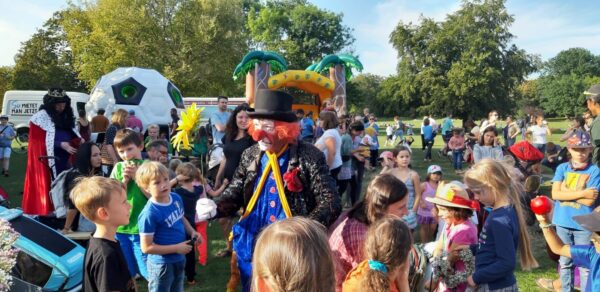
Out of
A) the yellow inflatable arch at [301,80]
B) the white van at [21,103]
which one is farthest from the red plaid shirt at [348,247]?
the white van at [21,103]

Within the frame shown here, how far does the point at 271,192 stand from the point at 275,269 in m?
1.62

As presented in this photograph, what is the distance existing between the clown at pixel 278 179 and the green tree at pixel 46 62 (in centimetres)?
3977

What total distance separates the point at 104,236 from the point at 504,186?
2.61 meters

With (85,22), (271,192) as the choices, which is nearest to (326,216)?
(271,192)

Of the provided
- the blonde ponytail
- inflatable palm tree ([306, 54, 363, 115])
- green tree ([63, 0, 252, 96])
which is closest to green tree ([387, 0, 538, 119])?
green tree ([63, 0, 252, 96])

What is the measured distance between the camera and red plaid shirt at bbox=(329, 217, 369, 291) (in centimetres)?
259

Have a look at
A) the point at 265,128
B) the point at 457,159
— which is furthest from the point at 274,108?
the point at 457,159

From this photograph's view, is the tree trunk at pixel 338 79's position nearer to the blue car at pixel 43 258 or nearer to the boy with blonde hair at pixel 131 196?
the boy with blonde hair at pixel 131 196

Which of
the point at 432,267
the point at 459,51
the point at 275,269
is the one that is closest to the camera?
the point at 275,269

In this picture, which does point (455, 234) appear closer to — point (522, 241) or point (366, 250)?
point (522, 241)

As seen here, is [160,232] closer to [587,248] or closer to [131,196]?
[131,196]

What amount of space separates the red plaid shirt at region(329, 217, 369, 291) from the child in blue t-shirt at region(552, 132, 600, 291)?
8.86 ft

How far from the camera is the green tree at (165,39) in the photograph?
29062 millimetres

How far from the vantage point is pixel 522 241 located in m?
3.07
